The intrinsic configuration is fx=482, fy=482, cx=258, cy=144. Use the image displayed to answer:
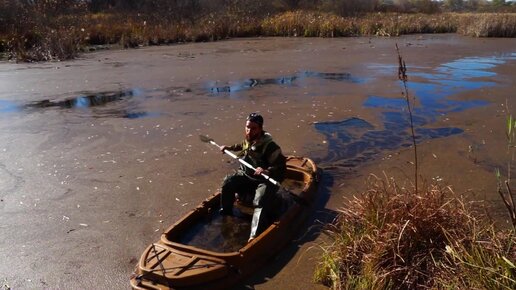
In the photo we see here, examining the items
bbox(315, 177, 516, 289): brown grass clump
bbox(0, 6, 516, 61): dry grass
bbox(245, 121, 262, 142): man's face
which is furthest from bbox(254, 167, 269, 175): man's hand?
bbox(0, 6, 516, 61): dry grass

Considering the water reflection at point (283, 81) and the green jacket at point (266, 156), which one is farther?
the water reflection at point (283, 81)

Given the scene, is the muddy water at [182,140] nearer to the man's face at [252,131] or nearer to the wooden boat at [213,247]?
the wooden boat at [213,247]

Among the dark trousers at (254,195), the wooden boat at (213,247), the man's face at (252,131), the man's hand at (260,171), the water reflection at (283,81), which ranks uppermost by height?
the man's face at (252,131)

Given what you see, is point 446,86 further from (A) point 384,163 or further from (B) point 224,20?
(B) point 224,20

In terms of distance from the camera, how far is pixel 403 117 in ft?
30.5

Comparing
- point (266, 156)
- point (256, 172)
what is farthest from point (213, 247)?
point (266, 156)

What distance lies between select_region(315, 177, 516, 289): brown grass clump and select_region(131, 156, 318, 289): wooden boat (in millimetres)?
606

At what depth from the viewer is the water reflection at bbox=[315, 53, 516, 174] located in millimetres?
7648

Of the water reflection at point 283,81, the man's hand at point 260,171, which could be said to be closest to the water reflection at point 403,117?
the water reflection at point 283,81

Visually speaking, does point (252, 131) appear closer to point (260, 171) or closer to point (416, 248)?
point (260, 171)

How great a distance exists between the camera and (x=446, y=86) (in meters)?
12.2

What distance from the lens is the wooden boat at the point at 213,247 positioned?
154 inches

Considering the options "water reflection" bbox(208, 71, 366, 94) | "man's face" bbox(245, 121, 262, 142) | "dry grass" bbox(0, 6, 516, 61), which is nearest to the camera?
"man's face" bbox(245, 121, 262, 142)

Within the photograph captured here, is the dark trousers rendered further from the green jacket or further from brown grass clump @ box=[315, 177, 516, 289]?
brown grass clump @ box=[315, 177, 516, 289]
